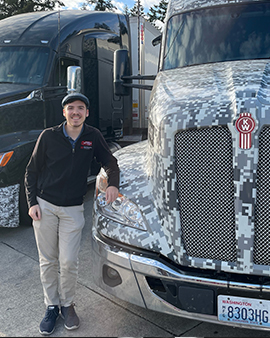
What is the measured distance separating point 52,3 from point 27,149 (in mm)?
32144

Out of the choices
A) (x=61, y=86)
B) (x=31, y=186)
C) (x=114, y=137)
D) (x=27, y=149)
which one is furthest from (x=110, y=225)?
(x=114, y=137)

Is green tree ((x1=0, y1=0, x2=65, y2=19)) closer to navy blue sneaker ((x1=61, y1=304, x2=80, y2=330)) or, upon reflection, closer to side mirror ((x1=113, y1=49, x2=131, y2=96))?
side mirror ((x1=113, y1=49, x2=131, y2=96))

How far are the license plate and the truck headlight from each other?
A: 2.53 feet

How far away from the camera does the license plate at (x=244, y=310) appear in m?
2.71

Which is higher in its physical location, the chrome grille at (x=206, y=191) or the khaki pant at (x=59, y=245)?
the chrome grille at (x=206, y=191)

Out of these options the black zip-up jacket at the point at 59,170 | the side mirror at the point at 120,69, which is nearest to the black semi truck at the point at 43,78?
the side mirror at the point at 120,69

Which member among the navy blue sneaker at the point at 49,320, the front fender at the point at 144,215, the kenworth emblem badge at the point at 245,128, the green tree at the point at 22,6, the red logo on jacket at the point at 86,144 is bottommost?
the navy blue sneaker at the point at 49,320

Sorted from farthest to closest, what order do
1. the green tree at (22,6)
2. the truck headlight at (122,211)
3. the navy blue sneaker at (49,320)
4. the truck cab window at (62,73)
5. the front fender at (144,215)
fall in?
1. the green tree at (22,6)
2. the truck cab window at (62,73)
3. the navy blue sneaker at (49,320)
4. the truck headlight at (122,211)
5. the front fender at (144,215)

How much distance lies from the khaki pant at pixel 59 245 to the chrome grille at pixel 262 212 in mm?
1439

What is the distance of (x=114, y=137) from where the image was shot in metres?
8.23

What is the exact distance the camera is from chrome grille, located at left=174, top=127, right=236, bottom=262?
2.85 metres

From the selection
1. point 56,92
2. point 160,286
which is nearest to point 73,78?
point 56,92

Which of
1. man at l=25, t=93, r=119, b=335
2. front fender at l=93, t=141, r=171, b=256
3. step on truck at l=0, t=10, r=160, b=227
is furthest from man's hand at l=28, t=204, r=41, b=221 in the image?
step on truck at l=0, t=10, r=160, b=227

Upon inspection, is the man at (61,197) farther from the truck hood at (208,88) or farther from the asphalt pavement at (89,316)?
the truck hood at (208,88)
